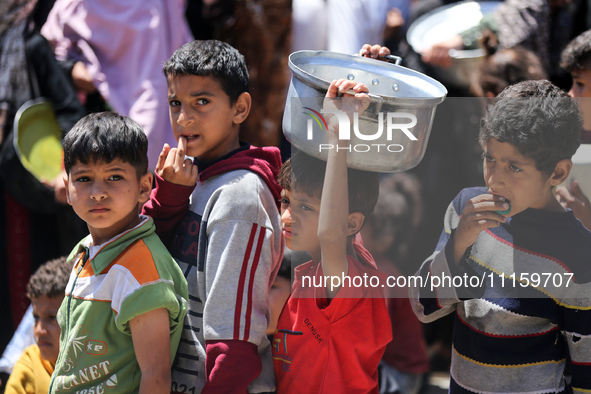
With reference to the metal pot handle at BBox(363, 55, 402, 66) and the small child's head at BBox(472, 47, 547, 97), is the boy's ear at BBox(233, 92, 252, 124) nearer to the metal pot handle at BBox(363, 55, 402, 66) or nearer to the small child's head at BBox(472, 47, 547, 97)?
the metal pot handle at BBox(363, 55, 402, 66)

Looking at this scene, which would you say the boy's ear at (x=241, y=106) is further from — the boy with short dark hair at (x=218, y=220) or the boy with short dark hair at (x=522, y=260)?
the boy with short dark hair at (x=522, y=260)

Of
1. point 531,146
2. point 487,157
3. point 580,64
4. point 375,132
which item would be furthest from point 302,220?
point 580,64

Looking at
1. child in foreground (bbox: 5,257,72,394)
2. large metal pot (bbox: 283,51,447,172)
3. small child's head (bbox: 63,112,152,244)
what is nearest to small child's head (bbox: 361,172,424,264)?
large metal pot (bbox: 283,51,447,172)

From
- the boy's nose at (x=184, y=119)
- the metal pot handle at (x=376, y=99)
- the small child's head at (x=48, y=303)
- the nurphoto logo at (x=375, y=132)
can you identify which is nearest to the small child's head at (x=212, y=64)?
the boy's nose at (x=184, y=119)

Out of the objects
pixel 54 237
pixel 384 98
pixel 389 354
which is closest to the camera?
pixel 384 98

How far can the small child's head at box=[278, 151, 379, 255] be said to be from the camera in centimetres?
225

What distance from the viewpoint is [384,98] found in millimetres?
2041

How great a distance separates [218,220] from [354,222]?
43cm

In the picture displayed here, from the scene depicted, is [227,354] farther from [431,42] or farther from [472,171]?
[431,42]

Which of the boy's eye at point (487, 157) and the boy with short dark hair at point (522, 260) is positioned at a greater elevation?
the boy's eye at point (487, 157)

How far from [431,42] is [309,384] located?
2.58m

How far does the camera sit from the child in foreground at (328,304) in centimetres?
221

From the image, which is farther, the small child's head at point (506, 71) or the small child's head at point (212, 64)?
the small child's head at point (506, 71)

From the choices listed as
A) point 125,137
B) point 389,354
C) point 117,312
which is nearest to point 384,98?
point 125,137
